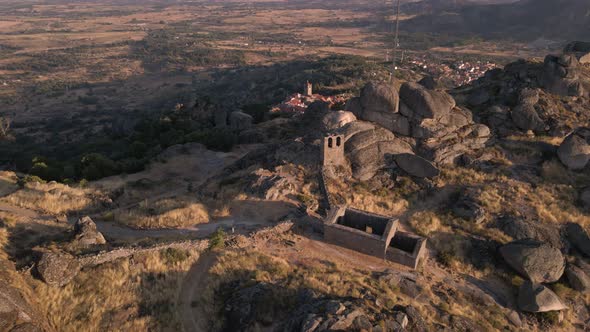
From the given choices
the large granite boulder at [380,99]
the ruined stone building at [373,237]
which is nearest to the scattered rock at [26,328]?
the ruined stone building at [373,237]

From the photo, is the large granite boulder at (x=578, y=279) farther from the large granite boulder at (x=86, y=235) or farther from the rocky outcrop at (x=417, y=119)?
the large granite boulder at (x=86, y=235)

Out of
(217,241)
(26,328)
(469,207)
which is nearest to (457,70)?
(469,207)

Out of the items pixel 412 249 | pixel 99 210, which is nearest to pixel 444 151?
pixel 412 249

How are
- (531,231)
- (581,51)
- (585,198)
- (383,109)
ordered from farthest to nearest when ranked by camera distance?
1. (581,51)
2. (383,109)
3. (585,198)
4. (531,231)

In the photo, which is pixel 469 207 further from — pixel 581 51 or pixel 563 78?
pixel 581 51

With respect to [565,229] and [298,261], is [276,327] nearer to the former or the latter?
[298,261]

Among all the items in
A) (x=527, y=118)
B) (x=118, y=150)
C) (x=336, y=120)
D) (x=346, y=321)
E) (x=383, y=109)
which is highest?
(x=383, y=109)
